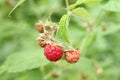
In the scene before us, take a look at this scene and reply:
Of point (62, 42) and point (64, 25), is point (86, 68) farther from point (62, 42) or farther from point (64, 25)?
point (64, 25)

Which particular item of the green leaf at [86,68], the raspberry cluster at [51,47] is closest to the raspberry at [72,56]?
the raspberry cluster at [51,47]

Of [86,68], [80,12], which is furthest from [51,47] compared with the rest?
[86,68]

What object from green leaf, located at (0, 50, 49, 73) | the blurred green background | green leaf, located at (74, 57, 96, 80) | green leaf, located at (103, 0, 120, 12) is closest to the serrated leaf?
the blurred green background

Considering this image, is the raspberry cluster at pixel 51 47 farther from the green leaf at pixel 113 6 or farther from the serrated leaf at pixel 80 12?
the green leaf at pixel 113 6

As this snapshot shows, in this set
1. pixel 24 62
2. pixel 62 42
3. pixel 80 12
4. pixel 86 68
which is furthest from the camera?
pixel 86 68

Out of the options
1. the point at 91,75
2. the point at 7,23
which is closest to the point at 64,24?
the point at 91,75

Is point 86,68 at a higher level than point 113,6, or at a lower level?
lower

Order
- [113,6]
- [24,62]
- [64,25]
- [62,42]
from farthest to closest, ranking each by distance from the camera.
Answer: [24,62], [113,6], [62,42], [64,25]
